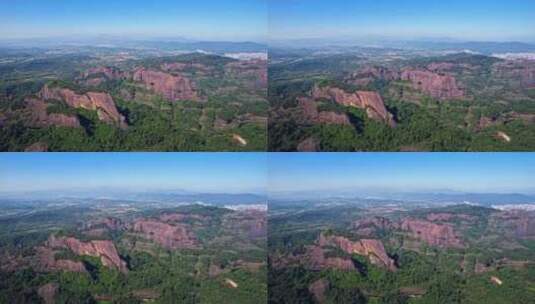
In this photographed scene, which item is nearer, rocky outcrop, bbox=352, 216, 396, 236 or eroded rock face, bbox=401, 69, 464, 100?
eroded rock face, bbox=401, 69, 464, 100

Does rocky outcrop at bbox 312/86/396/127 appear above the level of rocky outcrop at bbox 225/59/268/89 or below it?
below

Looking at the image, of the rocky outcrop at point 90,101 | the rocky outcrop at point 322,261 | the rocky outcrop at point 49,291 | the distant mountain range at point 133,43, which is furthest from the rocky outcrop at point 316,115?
the rocky outcrop at point 49,291

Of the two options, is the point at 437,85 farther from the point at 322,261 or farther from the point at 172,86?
the point at 172,86

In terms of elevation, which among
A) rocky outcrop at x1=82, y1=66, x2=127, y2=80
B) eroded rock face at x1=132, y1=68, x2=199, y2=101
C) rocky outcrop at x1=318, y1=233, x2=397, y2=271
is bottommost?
rocky outcrop at x1=318, y1=233, x2=397, y2=271

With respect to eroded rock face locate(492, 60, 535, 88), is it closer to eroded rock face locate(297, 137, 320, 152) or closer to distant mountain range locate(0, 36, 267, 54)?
eroded rock face locate(297, 137, 320, 152)

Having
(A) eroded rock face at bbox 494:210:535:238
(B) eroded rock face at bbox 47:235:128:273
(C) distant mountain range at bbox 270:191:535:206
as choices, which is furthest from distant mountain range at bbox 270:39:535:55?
(B) eroded rock face at bbox 47:235:128:273

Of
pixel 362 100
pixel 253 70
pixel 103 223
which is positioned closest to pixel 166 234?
pixel 103 223

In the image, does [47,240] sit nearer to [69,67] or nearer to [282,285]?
[69,67]
